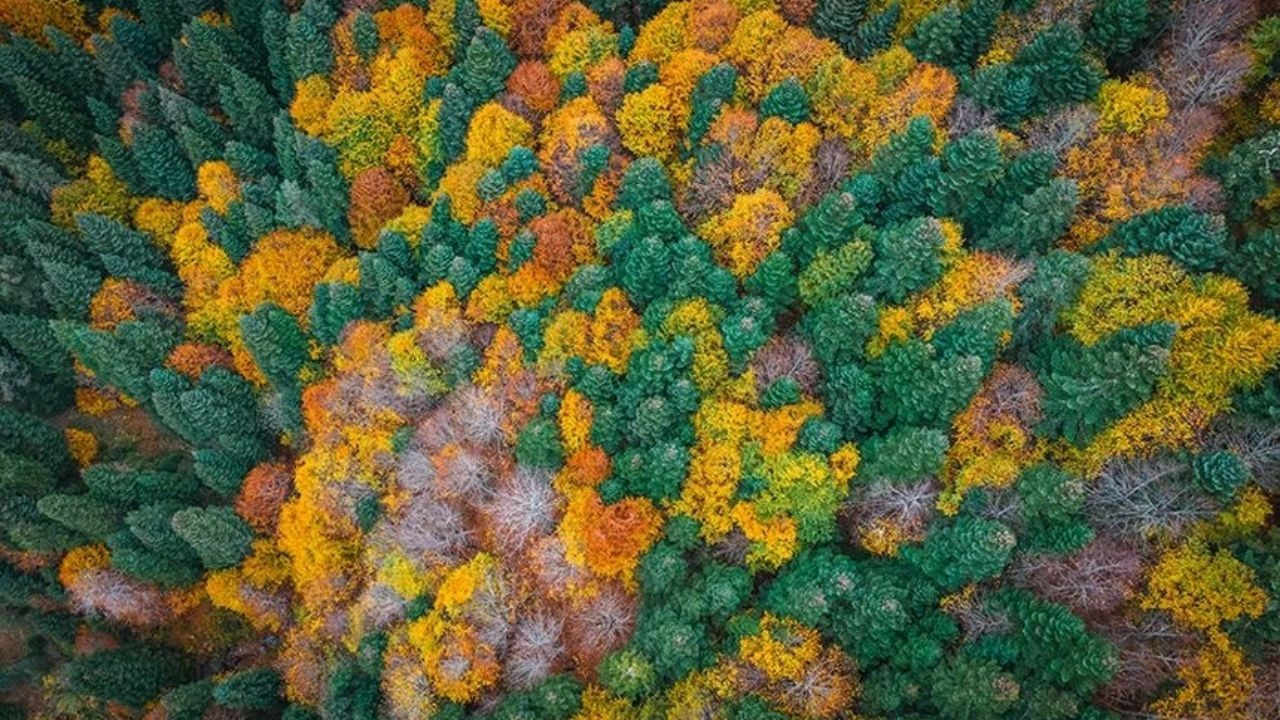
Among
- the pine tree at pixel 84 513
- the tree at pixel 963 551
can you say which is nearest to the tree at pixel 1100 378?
the tree at pixel 963 551

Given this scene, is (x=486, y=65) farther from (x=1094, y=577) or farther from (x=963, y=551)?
(x=1094, y=577)

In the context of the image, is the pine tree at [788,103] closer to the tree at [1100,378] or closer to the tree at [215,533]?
the tree at [1100,378]

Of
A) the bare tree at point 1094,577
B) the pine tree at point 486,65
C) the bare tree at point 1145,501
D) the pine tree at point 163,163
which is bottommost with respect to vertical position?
the bare tree at point 1094,577

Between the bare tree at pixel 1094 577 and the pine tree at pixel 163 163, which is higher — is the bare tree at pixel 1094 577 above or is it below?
below

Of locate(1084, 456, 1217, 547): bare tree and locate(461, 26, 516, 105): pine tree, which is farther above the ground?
locate(461, 26, 516, 105): pine tree

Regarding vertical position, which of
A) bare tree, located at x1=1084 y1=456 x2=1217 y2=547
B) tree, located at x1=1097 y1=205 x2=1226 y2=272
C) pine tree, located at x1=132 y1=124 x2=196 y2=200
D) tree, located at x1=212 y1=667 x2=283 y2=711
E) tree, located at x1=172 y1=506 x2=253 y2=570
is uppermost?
pine tree, located at x1=132 y1=124 x2=196 y2=200

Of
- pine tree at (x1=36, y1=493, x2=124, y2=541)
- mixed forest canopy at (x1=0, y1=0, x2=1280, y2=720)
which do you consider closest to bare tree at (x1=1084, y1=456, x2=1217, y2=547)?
mixed forest canopy at (x1=0, y1=0, x2=1280, y2=720)

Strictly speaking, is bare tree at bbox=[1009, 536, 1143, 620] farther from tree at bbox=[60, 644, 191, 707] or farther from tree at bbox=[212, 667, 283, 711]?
tree at bbox=[60, 644, 191, 707]

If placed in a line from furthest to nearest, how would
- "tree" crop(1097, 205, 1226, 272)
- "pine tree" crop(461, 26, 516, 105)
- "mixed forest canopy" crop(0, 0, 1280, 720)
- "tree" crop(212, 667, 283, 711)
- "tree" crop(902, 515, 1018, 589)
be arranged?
"pine tree" crop(461, 26, 516, 105) → "tree" crop(212, 667, 283, 711) → "tree" crop(1097, 205, 1226, 272) → "mixed forest canopy" crop(0, 0, 1280, 720) → "tree" crop(902, 515, 1018, 589)

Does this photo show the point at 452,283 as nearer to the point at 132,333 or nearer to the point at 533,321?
the point at 533,321
